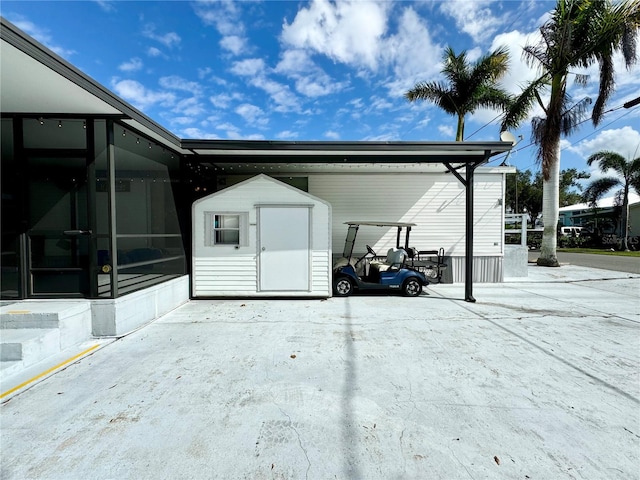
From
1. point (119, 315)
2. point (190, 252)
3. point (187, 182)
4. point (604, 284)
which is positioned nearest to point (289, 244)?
point (190, 252)

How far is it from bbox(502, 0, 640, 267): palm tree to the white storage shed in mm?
10017

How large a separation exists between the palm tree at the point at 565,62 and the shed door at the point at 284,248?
10.2 metres

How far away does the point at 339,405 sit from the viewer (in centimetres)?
236

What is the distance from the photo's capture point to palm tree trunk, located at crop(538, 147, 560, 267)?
34.8 feet

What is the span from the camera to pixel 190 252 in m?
6.00

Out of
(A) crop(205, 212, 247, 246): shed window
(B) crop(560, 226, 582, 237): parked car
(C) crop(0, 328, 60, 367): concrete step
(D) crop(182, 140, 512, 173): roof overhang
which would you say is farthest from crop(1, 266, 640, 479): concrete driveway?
(B) crop(560, 226, 582, 237): parked car

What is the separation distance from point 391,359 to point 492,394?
1011mm

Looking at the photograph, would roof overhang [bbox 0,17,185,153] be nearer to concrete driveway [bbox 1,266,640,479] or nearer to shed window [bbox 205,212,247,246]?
shed window [bbox 205,212,247,246]

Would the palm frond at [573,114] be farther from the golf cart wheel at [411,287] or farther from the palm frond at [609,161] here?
the palm frond at [609,161]

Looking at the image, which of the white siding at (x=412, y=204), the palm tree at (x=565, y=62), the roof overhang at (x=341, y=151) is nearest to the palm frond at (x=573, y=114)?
the palm tree at (x=565, y=62)

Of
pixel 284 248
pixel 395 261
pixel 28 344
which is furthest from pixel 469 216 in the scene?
pixel 28 344

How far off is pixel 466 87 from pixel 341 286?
34.9ft

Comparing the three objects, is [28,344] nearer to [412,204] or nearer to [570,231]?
[412,204]

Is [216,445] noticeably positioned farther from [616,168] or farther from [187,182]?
[616,168]
